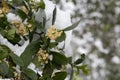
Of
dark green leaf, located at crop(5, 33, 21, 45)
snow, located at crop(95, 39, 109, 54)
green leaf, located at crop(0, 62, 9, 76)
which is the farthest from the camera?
snow, located at crop(95, 39, 109, 54)

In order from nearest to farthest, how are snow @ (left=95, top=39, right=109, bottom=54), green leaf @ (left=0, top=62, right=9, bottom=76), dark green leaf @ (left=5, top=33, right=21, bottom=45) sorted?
green leaf @ (left=0, top=62, right=9, bottom=76), dark green leaf @ (left=5, top=33, right=21, bottom=45), snow @ (left=95, top=39, right=109, bottom=54)

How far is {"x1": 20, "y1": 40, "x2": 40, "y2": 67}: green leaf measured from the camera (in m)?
1.02

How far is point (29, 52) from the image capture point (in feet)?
3.38

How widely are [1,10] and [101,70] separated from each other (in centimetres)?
411

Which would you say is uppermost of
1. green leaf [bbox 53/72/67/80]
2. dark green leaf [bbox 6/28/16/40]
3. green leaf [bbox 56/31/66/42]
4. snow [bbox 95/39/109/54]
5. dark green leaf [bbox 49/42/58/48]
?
snow [bbox 95/39/109/54]

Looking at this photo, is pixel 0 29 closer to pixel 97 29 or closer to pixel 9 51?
pixel 9 51

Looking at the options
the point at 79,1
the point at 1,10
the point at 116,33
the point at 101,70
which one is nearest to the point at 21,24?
the point at 1,10

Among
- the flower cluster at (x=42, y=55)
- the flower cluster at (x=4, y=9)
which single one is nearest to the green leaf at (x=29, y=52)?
the flower cluster at (x=42, y=55)

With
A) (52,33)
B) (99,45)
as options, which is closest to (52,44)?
(52,33)

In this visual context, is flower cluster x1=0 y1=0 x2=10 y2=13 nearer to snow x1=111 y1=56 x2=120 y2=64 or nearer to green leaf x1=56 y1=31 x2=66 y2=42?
green leaf x1=56 y1=31 x2=66 y2=42

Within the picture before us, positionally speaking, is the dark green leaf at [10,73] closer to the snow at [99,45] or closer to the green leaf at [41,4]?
the green leaf at [41,4]

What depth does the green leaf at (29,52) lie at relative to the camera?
1.02m

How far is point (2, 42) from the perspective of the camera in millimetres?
1047

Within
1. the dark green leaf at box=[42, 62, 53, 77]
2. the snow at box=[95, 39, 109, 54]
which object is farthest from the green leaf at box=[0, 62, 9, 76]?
the snow at box=[95, 39, 109, 54]
